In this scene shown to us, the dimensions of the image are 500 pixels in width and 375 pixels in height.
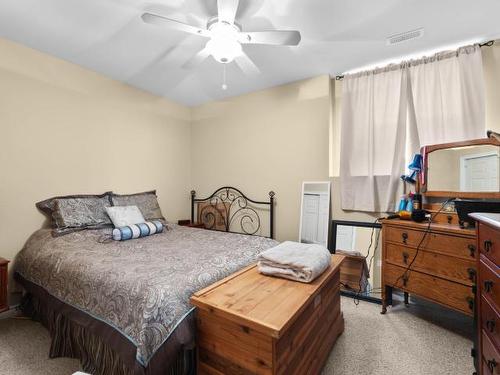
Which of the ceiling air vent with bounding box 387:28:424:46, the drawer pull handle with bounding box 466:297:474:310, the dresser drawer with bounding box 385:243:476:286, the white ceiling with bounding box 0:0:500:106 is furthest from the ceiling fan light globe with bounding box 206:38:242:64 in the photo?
the drawer pull handle with bounding box 466:297:474:310

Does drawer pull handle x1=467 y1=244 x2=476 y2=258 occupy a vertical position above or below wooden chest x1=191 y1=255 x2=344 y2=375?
above

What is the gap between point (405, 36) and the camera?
2127 millimetres

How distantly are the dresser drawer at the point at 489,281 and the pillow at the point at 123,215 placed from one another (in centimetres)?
266

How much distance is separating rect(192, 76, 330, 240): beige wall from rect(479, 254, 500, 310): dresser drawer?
6.15 feet

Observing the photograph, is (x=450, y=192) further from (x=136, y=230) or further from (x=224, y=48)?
(x=136, y=230)

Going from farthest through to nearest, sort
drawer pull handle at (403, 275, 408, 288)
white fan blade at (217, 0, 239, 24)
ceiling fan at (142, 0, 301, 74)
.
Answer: drawer pull handle at (403, 275, 408, 288) < ceiling fan at (142, 0, 301, 74) < white fan blade at (217, 0, 239, 24)

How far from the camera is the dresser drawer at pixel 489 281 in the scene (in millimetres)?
1019

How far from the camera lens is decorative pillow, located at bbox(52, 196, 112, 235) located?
2.30m

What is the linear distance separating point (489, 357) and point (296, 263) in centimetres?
94

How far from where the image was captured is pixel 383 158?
2.61 metres

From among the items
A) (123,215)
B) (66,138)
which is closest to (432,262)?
(123,215)

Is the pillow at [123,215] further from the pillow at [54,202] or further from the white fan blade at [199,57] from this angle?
the white fan blade at [199,57]

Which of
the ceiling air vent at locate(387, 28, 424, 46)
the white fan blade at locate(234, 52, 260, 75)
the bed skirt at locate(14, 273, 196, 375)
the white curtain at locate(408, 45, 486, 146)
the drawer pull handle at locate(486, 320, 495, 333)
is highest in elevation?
the ceiling air vent at locate(387, 28, 424, 46)

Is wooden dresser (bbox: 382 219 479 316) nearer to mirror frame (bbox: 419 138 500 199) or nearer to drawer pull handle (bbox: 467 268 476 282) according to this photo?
drawer pull handle (bbox: 467 268 476 282)
